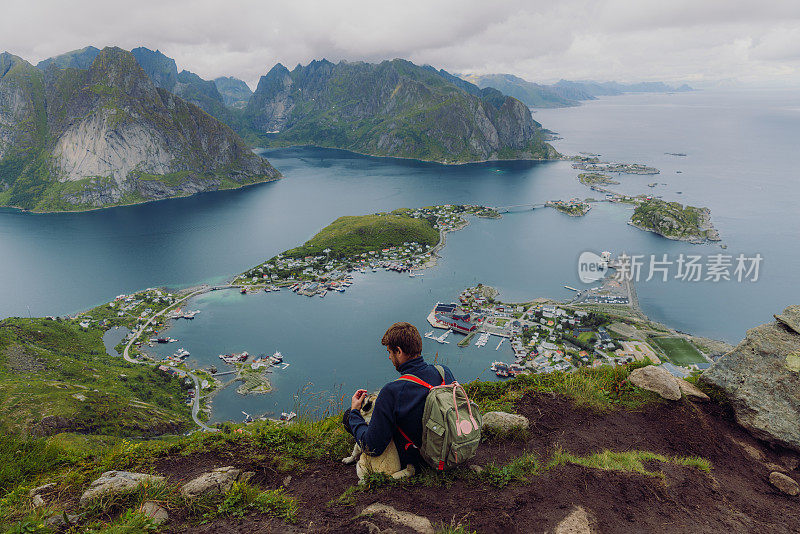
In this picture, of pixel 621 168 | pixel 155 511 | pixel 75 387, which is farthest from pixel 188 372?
pixel 621 168

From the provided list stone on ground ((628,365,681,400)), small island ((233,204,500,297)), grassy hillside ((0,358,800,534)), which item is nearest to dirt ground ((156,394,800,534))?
grassy hillside ((0,358,800,534))

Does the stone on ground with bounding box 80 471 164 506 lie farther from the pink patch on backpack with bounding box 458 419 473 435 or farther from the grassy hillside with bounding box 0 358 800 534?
the pink patch on backpack with bounding box 458 419 473 435

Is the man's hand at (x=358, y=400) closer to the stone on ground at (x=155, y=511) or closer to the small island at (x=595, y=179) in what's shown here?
the stone on ground at (x=155, y=511)

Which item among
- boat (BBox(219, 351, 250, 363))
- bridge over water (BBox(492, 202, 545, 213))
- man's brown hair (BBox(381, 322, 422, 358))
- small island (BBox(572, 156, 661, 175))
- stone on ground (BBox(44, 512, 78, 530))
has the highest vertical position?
small island (BBox(572, 156, 661, 175))

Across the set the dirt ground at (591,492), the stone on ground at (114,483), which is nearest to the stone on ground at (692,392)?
the dirt ground at (591,492)

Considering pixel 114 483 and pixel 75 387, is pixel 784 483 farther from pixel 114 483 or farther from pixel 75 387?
pixel 75 387

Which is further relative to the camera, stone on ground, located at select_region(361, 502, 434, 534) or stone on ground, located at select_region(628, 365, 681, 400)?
stone on ground, located at select_region(628, 365, 681, 400)
